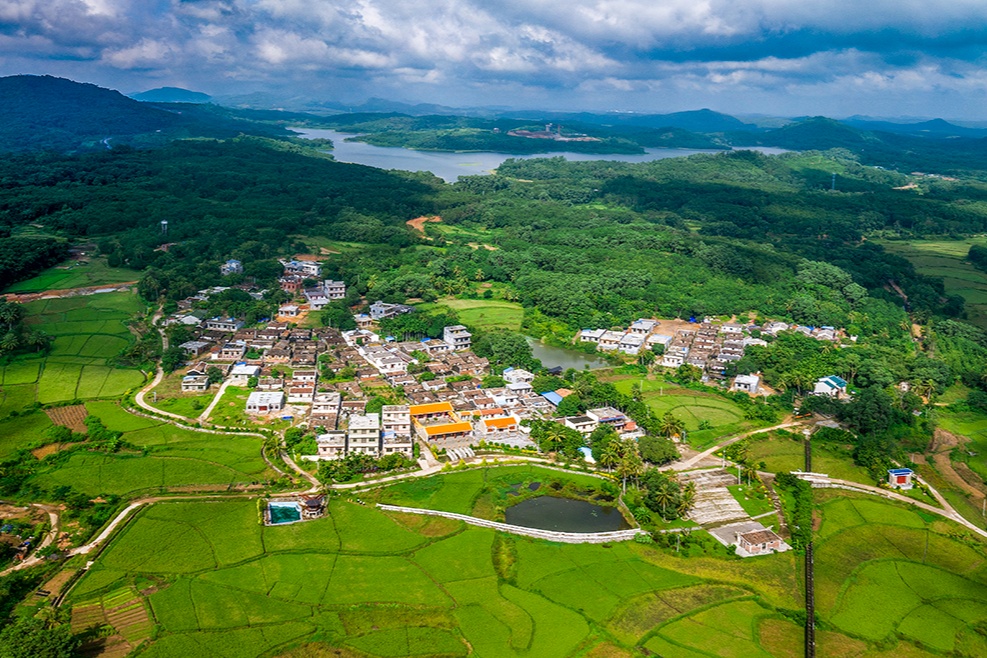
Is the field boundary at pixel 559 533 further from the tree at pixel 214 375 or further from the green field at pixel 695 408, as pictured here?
the tree at pixel 214 375

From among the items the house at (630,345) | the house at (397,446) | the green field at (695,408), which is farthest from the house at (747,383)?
the house at (397,446)

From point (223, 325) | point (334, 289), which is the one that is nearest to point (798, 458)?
point (223, 325)

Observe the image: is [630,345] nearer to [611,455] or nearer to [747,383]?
[747,383]

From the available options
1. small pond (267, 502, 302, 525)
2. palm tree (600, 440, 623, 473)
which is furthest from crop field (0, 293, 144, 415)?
palm tree (600, 440, 623, 473)

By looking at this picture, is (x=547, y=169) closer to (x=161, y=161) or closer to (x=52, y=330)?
(x=161, y=161)

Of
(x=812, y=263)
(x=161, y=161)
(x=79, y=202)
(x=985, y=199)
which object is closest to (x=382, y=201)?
(x=79, y=202)
